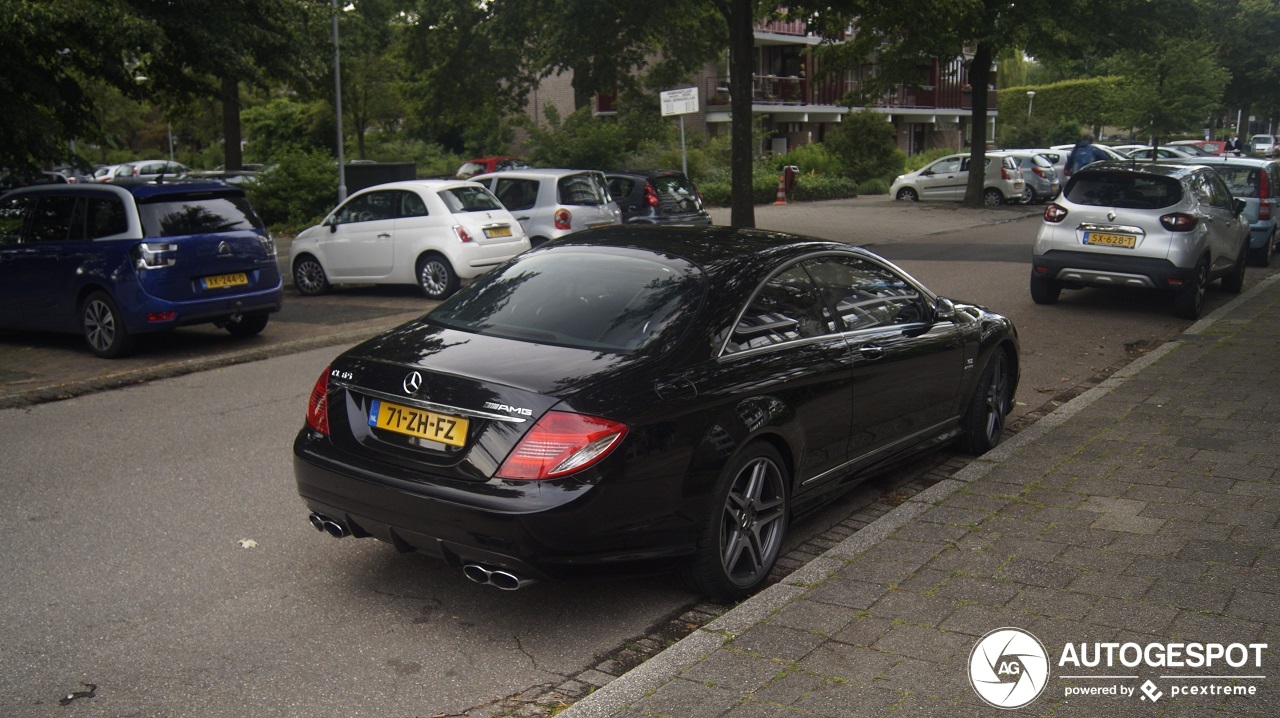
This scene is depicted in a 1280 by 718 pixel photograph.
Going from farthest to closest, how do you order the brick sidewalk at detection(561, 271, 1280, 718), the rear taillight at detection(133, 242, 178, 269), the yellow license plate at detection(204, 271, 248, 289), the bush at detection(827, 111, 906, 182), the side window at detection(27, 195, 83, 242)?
the bush at detection(827, 111, 906, 182), the yellow license plate at detection(204, 271, 248, 289), the side window at detection(27, 195, 83, 242), the rear taillight at detection(133, 242, 178, 269), the brick sidewalk at detection(561, 271, 1280, 718)

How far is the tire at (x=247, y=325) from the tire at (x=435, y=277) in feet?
10.5

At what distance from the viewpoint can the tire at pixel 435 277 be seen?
49.0 feet

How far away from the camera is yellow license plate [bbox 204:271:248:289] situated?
10.8 meters

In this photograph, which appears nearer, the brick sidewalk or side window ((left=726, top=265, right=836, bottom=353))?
the brick sidewalk

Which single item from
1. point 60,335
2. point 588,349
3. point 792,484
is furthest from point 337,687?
point 60,335

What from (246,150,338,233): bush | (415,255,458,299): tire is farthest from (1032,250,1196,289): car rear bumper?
(246,150,338,233): bush

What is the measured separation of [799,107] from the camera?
4941cm

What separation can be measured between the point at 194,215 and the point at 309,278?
17.2 feet

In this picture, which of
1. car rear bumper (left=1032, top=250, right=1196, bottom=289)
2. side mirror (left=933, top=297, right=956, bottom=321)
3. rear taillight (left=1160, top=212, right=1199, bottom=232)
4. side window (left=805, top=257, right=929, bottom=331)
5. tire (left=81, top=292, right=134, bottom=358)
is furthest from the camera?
car rear bumper (left=1032, top=250, right=1196, bottom=289)

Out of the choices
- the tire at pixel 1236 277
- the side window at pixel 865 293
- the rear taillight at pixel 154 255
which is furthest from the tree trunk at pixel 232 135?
the side window at pixel 865 293

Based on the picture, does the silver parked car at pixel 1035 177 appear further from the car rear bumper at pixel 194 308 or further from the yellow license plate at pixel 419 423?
the yellow license plate at pixel 419 423

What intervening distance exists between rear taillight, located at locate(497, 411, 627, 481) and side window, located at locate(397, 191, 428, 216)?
1137 centimetres

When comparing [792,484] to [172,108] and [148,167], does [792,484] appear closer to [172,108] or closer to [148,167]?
[172,108]

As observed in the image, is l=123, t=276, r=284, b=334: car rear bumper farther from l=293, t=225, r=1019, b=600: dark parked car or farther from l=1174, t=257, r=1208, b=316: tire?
l=1174, t=257, r=1208, b=316: tire
